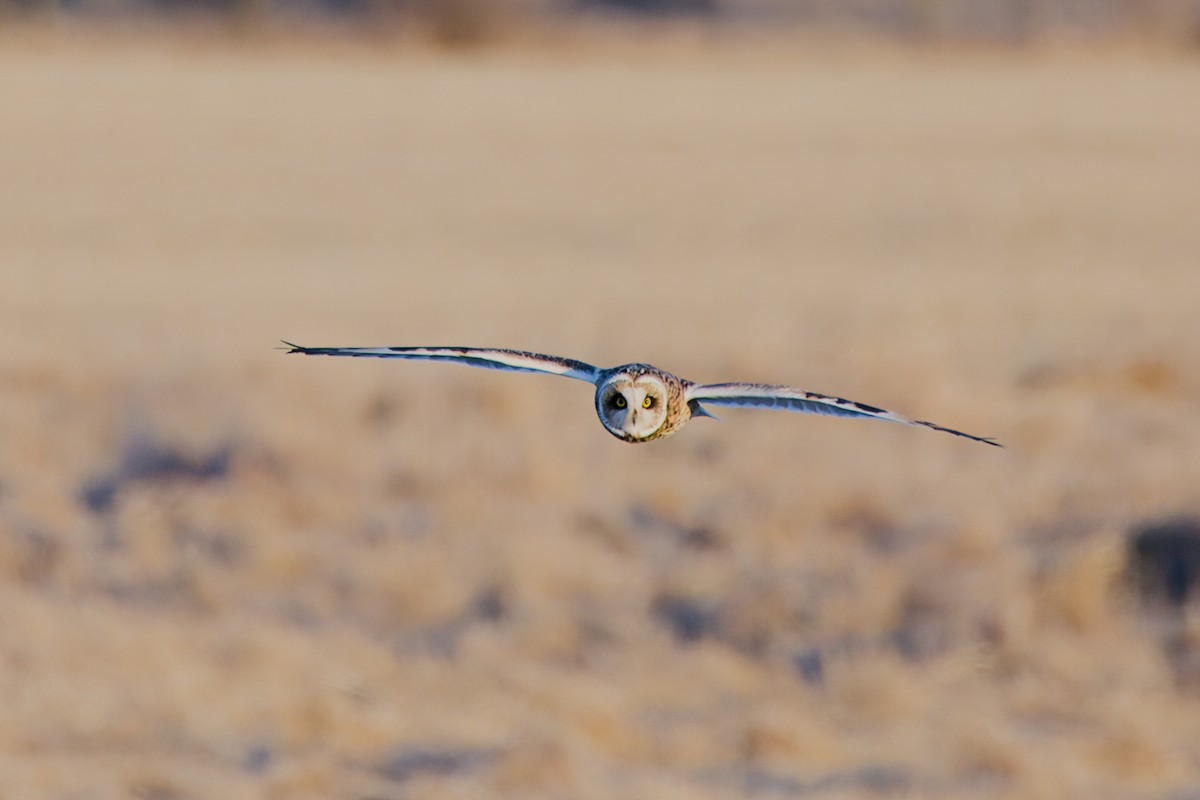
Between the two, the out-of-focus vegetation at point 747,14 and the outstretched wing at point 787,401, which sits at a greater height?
the out-of-focus vegetation at point 747,14

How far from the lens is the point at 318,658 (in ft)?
32.9

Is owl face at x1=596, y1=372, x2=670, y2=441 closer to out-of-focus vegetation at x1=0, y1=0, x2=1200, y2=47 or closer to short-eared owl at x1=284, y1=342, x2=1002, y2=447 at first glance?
short-eared owl at x1=284, y1=342, x2=1002, y2=447

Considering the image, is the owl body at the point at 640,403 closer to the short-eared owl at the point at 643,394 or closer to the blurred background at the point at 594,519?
the short-eared owl at the point at 643,394

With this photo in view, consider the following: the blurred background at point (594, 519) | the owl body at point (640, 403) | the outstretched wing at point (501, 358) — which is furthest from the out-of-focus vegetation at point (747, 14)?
the outstretched wing at point (501, 358)

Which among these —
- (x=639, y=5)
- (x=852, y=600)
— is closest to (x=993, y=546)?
(x=852, y=600)

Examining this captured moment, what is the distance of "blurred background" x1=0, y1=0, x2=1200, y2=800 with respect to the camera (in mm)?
9203

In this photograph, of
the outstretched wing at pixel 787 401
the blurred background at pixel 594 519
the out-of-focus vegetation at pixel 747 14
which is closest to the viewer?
the outstretched wing at pixel 787 401

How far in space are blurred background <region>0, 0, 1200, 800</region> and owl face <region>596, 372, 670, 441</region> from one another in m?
5.10

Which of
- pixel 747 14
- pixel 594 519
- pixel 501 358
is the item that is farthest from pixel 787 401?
pixel 747 14

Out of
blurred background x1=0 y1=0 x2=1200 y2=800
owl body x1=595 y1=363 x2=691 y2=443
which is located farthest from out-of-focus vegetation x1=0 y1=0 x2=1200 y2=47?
owl body x1=595 y1=363 x2=691 y2=443

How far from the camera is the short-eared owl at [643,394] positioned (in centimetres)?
341

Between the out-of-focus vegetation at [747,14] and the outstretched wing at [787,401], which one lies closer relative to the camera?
the outstretched wing at [787,401]

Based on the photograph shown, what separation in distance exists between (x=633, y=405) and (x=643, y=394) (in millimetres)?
73

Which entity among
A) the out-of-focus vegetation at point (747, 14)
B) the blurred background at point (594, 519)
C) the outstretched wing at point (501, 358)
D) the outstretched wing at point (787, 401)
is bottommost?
the outstretched wing at point (787, 401)
